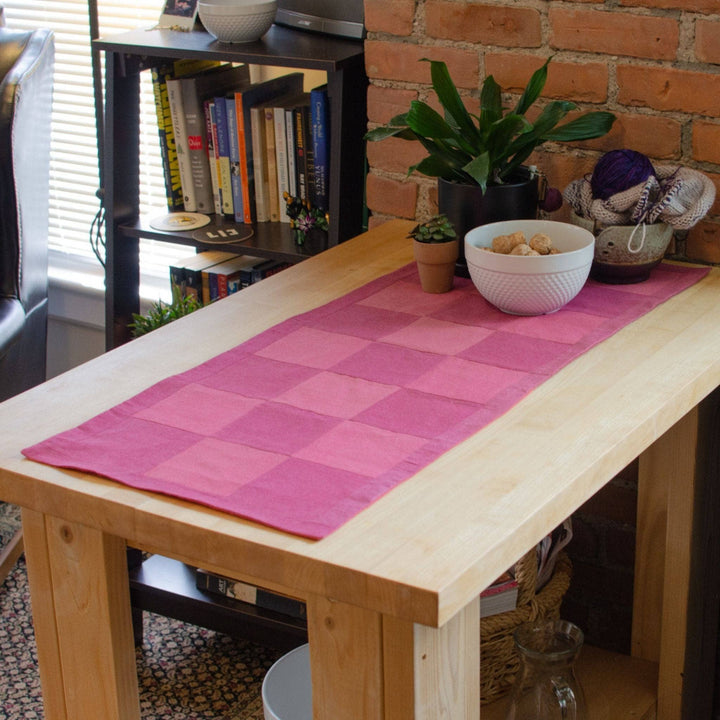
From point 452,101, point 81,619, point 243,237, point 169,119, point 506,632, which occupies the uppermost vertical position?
point 452,101

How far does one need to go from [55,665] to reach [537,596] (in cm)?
82

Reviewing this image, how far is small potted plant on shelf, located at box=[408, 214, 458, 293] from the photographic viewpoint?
5.11 feet

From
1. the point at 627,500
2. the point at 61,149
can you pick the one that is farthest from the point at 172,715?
the point at 61,149

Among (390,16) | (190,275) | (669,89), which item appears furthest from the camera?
(190,275)

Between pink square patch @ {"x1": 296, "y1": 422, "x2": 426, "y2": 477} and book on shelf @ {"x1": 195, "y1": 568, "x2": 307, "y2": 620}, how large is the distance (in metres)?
0.77

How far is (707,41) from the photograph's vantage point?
5.29ft

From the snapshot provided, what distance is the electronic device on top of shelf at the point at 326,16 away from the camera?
206 centimetres

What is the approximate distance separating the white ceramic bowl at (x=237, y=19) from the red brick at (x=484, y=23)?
37 centimetres

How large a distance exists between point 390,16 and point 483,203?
→ 448 millimetres

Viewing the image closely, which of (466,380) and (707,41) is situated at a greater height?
(707,41)

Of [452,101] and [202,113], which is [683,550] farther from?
[202,113]

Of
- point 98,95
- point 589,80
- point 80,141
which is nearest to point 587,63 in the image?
point 589,80

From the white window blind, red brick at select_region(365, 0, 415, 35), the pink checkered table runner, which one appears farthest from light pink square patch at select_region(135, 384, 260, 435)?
the white window blind

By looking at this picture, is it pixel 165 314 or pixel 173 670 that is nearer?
pixel 173 670
